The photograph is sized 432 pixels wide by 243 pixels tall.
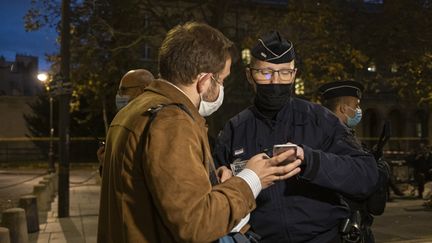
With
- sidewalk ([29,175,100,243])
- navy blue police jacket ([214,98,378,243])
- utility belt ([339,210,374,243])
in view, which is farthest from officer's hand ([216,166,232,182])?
sidewalk ([29,175,100,243])

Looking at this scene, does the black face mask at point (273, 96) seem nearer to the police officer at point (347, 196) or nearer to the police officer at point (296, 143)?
the police officer at point (296, 143)

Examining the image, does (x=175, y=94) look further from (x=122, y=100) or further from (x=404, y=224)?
(x=404, y=224)

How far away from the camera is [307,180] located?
2.60m

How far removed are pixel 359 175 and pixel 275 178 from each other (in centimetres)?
63

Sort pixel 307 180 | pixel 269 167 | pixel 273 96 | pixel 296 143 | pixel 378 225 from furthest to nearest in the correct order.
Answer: pixel 378 225, pixel 273 96, pixel 296 143, pixel 307 180, pixel 269 167

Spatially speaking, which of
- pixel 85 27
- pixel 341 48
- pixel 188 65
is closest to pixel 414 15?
pixel 341 48

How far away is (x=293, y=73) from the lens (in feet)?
10.3

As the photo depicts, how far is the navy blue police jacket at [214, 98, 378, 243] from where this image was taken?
271cm

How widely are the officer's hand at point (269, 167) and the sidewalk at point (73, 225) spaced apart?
7.63 m

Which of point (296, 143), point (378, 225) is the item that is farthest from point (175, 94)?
point (378, 225)

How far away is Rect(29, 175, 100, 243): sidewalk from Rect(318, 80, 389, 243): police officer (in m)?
6.44

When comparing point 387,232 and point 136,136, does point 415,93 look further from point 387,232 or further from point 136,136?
point 136,136

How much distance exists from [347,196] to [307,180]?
33 cm

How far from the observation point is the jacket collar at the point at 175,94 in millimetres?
2107
